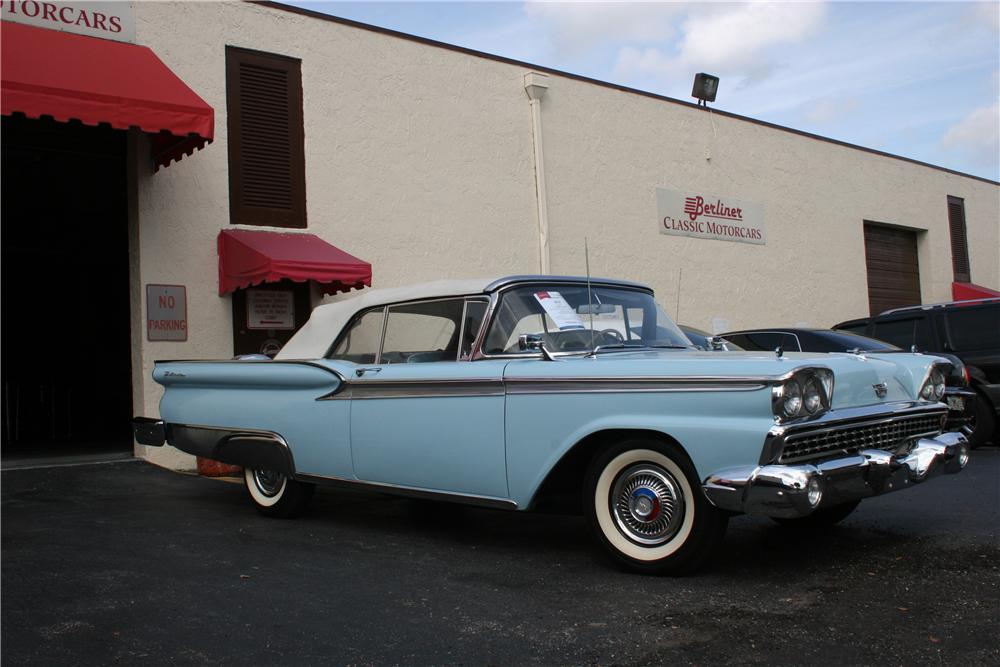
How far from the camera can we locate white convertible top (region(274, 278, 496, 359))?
5160mm

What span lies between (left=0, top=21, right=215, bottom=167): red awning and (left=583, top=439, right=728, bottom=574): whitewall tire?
5277 millimetres

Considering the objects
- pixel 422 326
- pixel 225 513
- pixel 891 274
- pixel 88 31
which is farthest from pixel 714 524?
pixel 891 274

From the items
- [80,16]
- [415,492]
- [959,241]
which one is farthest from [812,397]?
[959,241]

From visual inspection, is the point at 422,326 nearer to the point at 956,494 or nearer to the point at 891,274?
the point at 956,494

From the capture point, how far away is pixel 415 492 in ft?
16.3

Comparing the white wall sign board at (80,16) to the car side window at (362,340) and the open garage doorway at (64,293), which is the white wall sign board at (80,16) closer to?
the open garage doorway at (64,293)

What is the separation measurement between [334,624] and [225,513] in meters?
3.03

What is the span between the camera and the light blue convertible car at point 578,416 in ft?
12.7

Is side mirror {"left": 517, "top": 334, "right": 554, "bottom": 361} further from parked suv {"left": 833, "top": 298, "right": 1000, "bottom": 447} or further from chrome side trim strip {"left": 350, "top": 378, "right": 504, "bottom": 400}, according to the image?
parked suv {"left": 833, "top": 298, "right": 1000, "bottom": 447}

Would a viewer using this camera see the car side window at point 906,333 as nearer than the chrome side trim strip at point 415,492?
No

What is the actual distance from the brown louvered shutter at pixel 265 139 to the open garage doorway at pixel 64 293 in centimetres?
122

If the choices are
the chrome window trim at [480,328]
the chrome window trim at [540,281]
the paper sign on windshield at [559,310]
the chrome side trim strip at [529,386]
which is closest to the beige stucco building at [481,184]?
the chrome side trim strip at [529,386]

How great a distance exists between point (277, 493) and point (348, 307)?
1.35 meters

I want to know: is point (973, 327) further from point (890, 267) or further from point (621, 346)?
point (890, 267)
